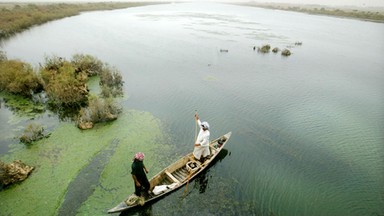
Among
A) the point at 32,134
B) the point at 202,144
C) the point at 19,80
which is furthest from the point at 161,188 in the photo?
the point at 19,80

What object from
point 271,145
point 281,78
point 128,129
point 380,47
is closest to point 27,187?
point 128,129

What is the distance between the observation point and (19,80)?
1625 cm

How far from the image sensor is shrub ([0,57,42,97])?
1627 centimetres

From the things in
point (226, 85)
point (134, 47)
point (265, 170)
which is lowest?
point (265, 170)

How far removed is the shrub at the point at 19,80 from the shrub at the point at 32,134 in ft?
19.2

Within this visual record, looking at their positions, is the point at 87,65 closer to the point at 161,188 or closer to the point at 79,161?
the point at 79,161

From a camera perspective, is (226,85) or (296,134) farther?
(226,85)

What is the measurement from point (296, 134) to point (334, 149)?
6.96 ft

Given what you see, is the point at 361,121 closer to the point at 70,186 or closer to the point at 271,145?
the point at 271,145

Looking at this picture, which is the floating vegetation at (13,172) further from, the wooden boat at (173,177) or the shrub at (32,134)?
the wooden boat at (173,177)

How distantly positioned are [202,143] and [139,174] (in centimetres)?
324

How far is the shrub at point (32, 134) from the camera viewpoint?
11.7m

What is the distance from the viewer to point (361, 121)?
1561 cm

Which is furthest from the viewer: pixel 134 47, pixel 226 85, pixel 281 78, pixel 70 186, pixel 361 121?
pixel 134 47
